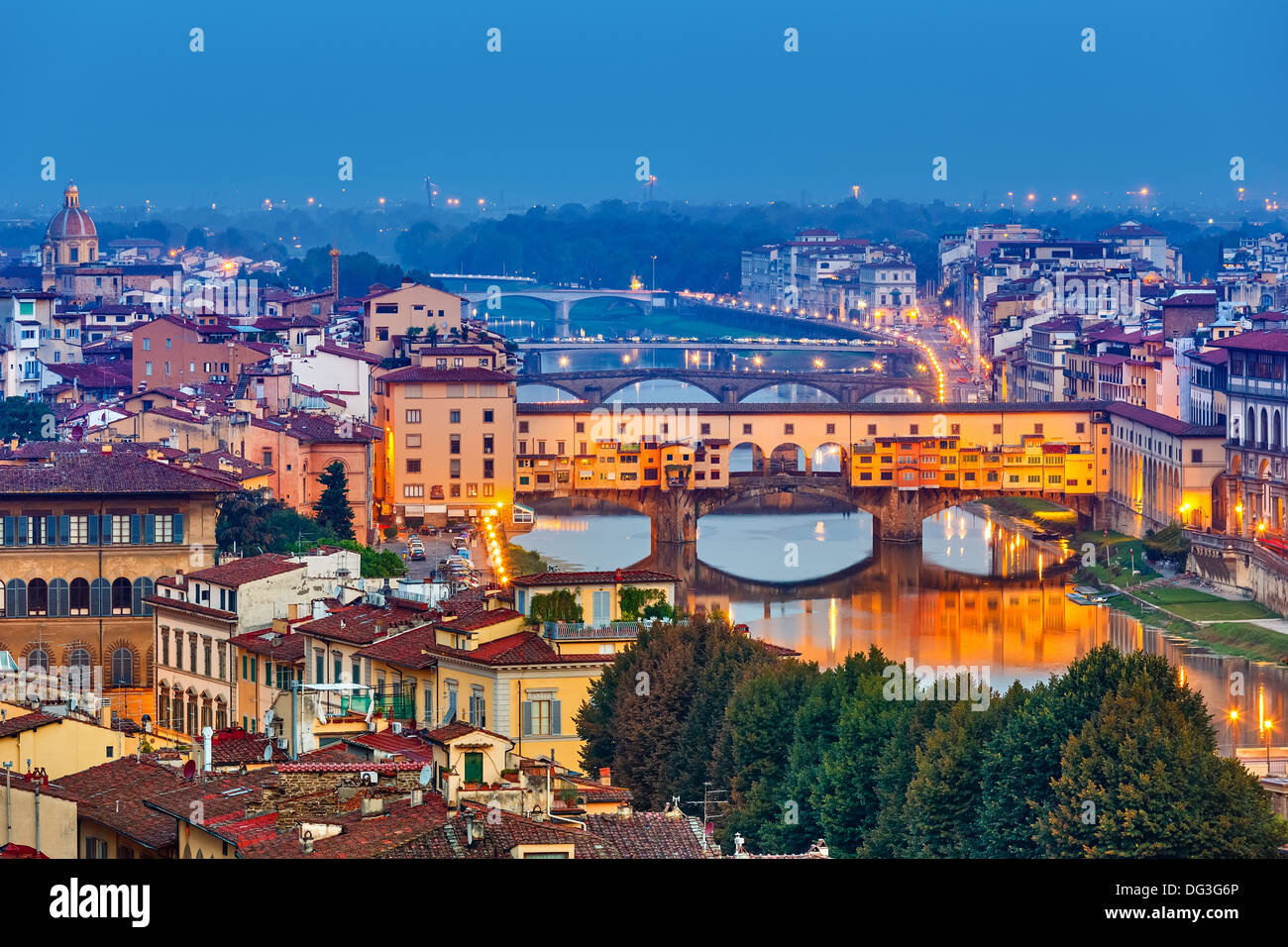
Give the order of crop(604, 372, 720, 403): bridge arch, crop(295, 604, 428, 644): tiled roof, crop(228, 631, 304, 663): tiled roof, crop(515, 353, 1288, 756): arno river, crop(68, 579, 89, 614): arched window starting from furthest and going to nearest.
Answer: crop(604, 372, 720, 403): bridge arch → crop(515, 353, 1288, 756): arno river → crop(68, 579, 89, 614): arched window → crop(228, 631, 304, 663): tiled roof → crop(295, 604, 428, 644): tiled roof

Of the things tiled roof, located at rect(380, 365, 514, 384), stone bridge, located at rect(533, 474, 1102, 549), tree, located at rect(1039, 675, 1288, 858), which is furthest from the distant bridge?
tree, located at rect(1039, 675, 1288, 858)

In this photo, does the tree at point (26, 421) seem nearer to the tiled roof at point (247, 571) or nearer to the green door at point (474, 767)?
the tiled roof at point (247, 571)

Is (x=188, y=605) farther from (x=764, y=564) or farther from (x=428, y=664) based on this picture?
(x=764, y=564)

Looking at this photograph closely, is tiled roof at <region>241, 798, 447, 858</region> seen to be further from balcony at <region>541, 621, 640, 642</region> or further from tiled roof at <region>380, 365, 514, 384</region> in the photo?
tiled roof at <region>380, 365, 514, 384</region>

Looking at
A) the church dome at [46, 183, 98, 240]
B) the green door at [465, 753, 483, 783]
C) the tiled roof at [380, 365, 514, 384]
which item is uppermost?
the church dome at [46, 183, 98, 240]

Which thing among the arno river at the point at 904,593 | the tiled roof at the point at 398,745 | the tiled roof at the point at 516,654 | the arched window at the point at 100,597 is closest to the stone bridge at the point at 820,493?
the arno river at the point at 904,593

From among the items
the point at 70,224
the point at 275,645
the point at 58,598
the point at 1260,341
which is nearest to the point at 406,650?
the point at 275,645
